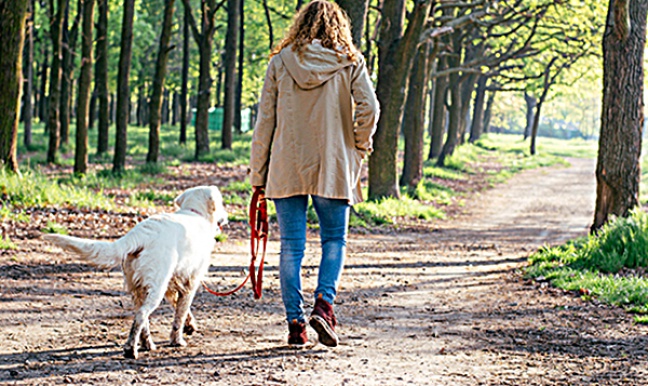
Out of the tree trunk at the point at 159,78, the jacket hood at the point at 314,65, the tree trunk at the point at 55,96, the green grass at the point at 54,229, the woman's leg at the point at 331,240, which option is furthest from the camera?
the tree trunk at the point at 55,96

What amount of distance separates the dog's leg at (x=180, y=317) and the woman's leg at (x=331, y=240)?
3.05ft

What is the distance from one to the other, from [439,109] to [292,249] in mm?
23399

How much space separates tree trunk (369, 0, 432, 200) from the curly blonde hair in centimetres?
1054

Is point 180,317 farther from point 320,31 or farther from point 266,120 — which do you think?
point 320,31

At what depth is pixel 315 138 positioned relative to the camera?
5.41 m

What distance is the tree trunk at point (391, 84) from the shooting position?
1608 cm

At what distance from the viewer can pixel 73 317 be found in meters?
6.25

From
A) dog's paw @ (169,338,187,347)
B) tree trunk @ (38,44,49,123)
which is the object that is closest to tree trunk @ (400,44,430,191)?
dog's paw @ (169,338,187,347)

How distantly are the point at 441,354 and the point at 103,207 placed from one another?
8.65m

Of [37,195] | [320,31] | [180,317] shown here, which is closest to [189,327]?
[180,317]

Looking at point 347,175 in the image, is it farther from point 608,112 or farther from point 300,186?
point 608,112

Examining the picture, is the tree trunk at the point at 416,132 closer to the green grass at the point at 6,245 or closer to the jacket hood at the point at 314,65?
the green grass at the point at 6,245

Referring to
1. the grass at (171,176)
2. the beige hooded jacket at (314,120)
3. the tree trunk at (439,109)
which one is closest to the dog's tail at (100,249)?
the beige hooded jacket at (314,120)

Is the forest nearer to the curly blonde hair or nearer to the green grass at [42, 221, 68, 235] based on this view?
the green grass at [42, 221, 68, 235]
